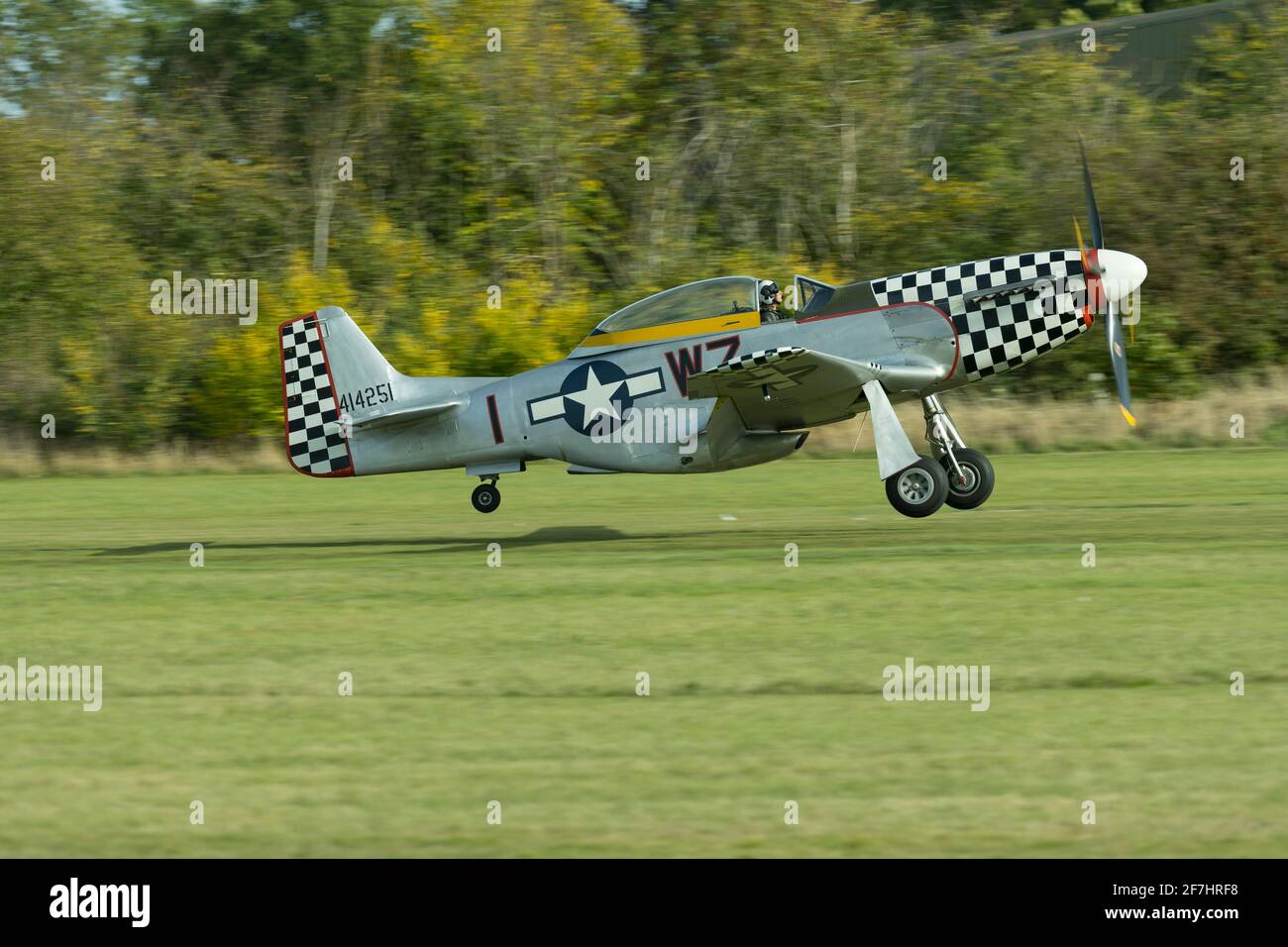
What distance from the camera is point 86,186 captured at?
94.1 ft

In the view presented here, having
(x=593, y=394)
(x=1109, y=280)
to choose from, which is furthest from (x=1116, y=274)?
(x=593, y=394)

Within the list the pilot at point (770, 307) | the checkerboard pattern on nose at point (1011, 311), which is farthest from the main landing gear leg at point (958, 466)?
the pilot at point (770, 307)

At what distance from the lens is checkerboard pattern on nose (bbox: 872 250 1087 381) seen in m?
12.6

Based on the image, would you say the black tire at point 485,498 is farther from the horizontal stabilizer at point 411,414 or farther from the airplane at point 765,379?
the horizontal stabilizer at point 411,414

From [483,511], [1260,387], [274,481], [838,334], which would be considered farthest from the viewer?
[1260,387]

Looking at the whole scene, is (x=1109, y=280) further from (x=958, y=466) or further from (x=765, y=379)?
(x=765, y=379)

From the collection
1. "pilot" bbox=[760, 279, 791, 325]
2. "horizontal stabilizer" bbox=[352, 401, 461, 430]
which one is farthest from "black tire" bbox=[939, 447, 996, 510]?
"horizontal stabilizer" bbox=[352, 401, 461, 430]

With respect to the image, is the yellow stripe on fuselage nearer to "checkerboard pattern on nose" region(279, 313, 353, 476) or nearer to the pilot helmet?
the pilot helmet

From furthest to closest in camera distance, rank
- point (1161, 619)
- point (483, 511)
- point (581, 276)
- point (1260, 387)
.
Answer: point (581, 276)
point (1260, 387)
point (483, 511)
point (1161, 619)

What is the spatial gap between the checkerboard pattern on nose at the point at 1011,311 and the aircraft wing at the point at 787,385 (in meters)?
0.88

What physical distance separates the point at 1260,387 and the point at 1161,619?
689 inches

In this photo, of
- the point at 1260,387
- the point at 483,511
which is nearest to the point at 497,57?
the point at 1260,387

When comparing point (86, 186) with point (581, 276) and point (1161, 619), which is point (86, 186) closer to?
point (581, 276)

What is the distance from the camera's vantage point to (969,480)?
1356cm
